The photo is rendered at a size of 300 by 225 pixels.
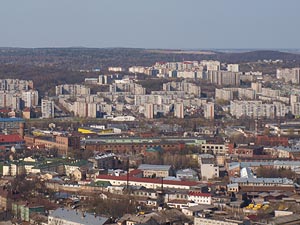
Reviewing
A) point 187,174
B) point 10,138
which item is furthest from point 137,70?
point 187,174

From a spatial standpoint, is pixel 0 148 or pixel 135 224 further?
pixel 0 148

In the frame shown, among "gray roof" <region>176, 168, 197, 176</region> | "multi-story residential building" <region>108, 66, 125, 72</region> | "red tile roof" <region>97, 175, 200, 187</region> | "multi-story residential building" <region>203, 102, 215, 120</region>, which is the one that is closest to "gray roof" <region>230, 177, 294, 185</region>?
"red tile roof" <region>97, 175, 200, 187</region>

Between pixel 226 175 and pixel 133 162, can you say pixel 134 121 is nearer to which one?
pixel 133 162

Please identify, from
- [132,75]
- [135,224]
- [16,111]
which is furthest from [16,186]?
[132,75]

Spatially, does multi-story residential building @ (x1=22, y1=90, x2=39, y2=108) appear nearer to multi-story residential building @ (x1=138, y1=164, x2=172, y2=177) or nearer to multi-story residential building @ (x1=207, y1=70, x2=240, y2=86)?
multi-story residential building @ (x1=207, y1=70, x2=240, y2=86)

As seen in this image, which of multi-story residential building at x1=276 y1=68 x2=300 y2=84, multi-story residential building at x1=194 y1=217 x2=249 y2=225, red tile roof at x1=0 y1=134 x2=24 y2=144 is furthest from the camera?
multi-story residential building at x1=276 y1=68 x2=300 y2=84

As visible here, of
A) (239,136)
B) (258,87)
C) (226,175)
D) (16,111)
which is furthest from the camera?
(258,87)

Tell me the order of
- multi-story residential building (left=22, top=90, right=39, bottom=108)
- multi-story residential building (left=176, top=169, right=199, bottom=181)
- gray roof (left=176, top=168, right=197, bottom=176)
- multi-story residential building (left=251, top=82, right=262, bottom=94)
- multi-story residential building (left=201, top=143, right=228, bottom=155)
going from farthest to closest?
1. multi-story residential building (left=251, top=82, right=262, bottom=94)
2. multi-story residential building (left=22, top=90, right=39, bottom=108)
3. multi-story residential building (left=201, top=143, right=228, bottom=155)
4. gray roof (left=176, top=168, right=197, bottom=176)
5. multi-story residential building (left=176, top=169, right=199, bottom=181)

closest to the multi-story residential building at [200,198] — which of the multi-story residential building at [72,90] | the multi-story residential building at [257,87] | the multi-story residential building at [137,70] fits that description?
the multi-story residential building at [72,90]
